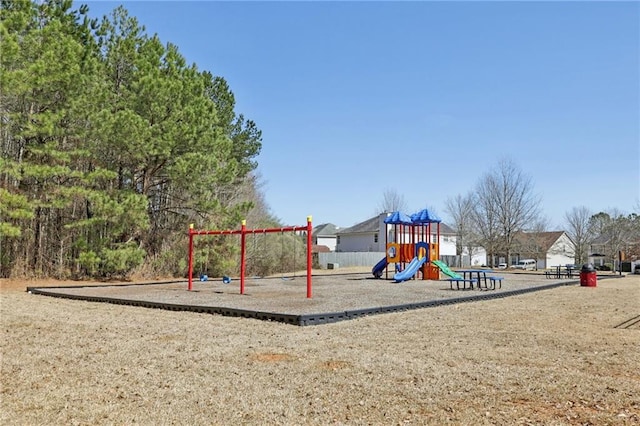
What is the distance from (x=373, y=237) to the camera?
52.3 m

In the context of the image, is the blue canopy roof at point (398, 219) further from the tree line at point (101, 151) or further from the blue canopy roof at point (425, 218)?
the tree line at point (101, 151)

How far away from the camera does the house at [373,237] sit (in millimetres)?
51319

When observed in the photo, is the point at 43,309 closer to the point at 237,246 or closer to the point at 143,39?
the point at 237,246

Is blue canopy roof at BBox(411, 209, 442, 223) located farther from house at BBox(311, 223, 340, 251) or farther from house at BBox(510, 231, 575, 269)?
house at BBox(311, 223, 340, 251)

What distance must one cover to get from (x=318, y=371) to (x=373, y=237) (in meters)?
47.5

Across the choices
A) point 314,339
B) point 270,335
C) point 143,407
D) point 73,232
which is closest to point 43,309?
point 270,335

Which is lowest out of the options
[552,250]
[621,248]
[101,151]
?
[552,250]

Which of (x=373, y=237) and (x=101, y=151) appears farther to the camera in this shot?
(x=373, y=237)

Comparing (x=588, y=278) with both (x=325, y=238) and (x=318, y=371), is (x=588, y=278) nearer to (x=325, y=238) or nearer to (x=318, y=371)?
(x=318, y=371)

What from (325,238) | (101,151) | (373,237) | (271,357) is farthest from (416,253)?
(325,238)

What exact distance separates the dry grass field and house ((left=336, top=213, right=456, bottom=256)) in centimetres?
4203

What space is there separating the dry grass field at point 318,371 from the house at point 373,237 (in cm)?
4203

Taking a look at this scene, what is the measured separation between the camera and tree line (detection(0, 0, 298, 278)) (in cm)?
1616

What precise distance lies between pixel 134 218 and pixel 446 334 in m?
14.5
